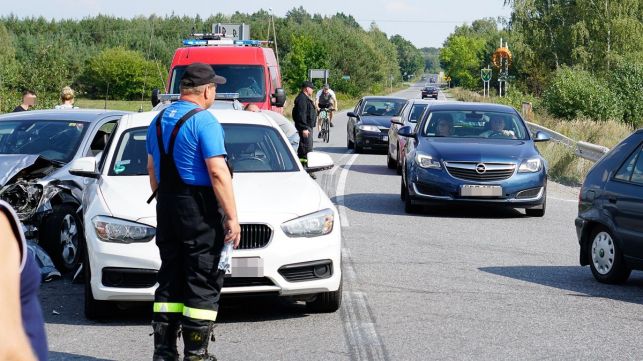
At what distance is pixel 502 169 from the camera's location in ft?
48.6

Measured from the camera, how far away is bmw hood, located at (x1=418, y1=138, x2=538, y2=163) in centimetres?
1491

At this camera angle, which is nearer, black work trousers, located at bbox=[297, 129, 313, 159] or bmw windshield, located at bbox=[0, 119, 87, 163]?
bmw windshield, located at bbox=[0, 119, 87, 163]

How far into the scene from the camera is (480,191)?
48.2 ft

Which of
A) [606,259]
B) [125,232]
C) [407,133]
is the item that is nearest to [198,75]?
[125,232]

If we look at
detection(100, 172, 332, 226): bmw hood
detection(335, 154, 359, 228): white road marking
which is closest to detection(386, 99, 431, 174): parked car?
detection(335, 154, 359, 228): white road marking

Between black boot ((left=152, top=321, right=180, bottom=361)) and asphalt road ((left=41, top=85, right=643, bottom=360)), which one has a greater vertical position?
black boot ((left=152, top=321, right=180, bottom=361))

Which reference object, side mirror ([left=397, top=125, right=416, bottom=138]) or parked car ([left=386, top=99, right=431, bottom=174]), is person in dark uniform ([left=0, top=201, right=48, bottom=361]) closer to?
side mirror ([left=397, top=125, right=416, bottom=138])

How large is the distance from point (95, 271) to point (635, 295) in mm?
4389

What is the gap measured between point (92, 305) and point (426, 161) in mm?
7846

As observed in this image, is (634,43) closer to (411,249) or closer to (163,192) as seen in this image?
(411,249)

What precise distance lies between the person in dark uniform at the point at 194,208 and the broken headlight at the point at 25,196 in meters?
4.48

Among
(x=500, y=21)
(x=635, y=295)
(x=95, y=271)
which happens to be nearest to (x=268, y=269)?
(x=95, y=271)

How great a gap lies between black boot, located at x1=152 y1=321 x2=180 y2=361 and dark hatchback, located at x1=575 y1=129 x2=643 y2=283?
14.7 ft

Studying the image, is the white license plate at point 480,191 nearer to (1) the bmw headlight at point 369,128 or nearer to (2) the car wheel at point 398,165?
(2) the car wheel at point 398,165
